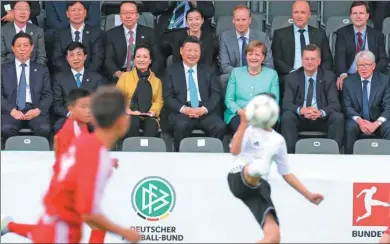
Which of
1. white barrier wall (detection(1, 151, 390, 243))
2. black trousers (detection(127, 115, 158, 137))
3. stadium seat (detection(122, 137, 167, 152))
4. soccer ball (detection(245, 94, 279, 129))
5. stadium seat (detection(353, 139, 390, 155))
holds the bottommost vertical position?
white barrier wall (detection(1, 151, 390, 243))

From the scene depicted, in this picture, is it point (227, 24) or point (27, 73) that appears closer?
point (27, 73)

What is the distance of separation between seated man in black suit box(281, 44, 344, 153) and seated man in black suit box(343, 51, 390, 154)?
0.51ft

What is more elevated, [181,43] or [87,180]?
[181,43]

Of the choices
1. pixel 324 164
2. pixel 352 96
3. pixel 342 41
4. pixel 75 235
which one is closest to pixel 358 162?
pixel 324 164

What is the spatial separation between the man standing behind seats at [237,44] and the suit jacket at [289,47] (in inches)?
4.5

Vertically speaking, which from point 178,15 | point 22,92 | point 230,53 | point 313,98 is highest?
point 178,15

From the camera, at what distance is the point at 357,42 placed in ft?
44.9

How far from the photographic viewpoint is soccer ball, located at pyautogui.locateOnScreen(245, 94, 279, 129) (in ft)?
29.1

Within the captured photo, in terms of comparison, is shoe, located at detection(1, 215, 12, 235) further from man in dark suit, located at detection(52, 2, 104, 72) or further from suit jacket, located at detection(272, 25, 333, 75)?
suit jacket, located at detection(272, 25, 333, 75)

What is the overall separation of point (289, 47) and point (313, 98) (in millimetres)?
827

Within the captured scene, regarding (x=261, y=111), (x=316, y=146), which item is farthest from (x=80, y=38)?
(x=261, y=111)

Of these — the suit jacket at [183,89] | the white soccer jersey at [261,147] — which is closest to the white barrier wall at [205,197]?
the suit jacket at [183,89]

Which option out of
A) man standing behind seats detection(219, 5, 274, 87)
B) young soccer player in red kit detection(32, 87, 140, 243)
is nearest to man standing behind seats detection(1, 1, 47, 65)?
man standing behind seats detection(219, 5, 274, 87)

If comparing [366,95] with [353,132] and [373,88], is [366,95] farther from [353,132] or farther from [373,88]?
[353,132]
